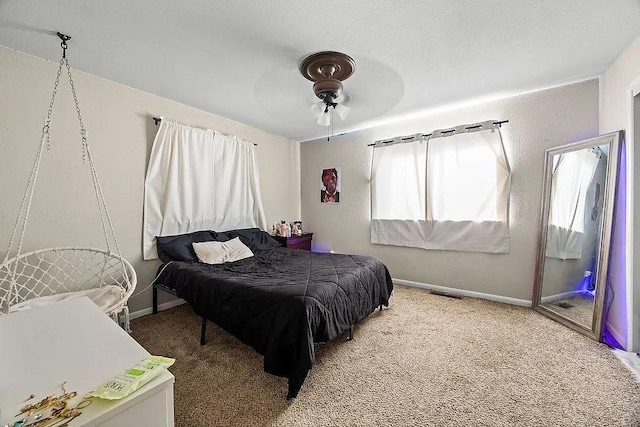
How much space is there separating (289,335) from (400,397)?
2.55 feet

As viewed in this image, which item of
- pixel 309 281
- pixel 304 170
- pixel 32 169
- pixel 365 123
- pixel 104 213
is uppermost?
pixel 365 123

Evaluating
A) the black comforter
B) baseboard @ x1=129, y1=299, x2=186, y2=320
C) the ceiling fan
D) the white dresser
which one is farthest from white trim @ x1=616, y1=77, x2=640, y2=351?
baseboard @ x1=129, y1=299, x2=186, y2=320

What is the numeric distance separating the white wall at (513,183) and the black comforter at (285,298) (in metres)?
1.19

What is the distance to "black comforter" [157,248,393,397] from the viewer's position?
66.6 inches

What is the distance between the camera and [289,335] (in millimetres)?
1692

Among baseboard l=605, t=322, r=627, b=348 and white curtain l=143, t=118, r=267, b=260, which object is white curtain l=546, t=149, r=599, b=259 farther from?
white curtain l=143, t=118, r=267, b=260

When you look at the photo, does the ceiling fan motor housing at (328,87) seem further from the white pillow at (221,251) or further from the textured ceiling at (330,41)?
the white pillow at (221,251)

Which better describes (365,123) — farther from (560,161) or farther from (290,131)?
(560,161)

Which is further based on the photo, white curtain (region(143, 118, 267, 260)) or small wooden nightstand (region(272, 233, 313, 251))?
small wooden nightstand (region(272, 233, 313, 251))

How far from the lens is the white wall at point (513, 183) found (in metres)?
2.78

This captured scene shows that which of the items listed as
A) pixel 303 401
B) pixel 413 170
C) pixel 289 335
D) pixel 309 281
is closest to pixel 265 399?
pixel 303 401

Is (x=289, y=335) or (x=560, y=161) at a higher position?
(x=560, y=161)

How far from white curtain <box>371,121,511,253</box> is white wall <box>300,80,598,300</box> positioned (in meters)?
0.13

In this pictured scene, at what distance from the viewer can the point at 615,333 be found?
2.22 meters
